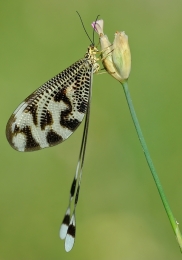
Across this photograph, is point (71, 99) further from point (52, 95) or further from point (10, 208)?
point (10, 208)

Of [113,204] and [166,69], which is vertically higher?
[166,69]

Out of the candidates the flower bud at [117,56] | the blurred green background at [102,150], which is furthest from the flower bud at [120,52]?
the blurred green background at [102,150]

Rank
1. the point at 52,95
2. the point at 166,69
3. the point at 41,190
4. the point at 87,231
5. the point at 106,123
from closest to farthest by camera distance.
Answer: the point at 52,95 → the point at 87,231 → the point at 41,190 → the point at 106,123 → the point at 166,69

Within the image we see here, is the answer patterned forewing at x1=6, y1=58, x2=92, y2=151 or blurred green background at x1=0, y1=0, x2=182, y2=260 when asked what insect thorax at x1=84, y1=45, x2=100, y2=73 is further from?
blurred green background at x1=0, y1=0, x2=182, y2=260

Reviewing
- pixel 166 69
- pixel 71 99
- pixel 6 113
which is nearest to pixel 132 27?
pixel 166 69

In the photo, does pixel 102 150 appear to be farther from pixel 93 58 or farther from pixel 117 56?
pixel 117 56

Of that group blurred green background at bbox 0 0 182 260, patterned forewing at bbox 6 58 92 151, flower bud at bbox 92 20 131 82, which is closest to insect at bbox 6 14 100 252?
patterned forewing at bbox 6 58 92 151

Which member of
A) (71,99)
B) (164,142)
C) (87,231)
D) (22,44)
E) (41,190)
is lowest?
(87,231)
